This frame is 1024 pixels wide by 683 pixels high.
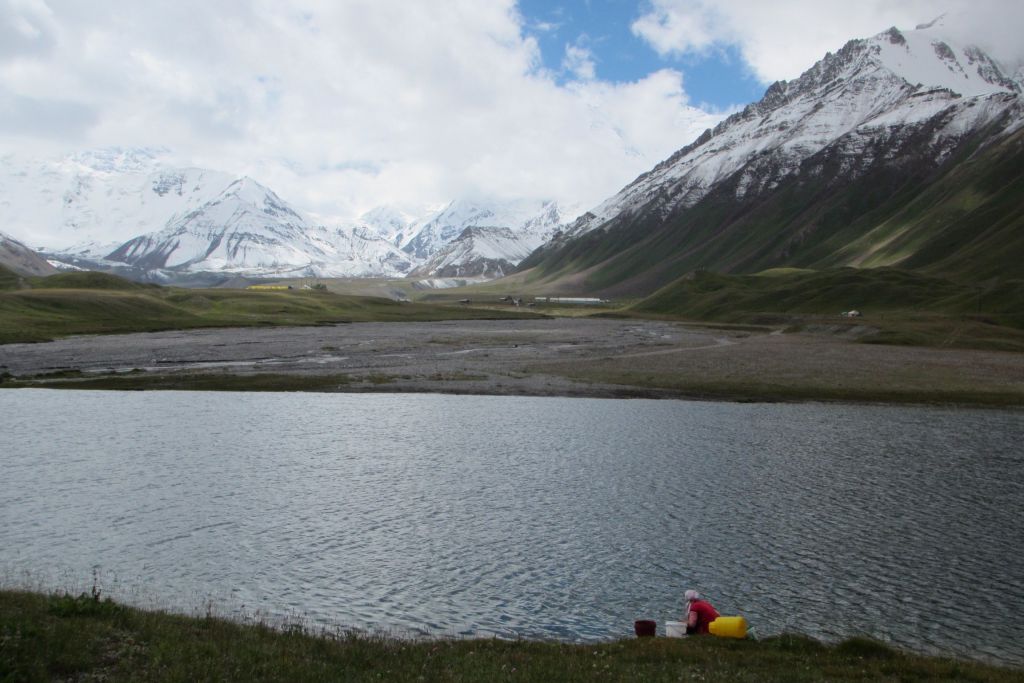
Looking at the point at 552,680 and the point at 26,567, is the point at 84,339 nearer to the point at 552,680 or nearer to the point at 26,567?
the point at 26,567

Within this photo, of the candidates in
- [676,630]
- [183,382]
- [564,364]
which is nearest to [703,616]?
[676,630]

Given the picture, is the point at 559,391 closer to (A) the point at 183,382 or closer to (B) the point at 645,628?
(A) the point at 183,382

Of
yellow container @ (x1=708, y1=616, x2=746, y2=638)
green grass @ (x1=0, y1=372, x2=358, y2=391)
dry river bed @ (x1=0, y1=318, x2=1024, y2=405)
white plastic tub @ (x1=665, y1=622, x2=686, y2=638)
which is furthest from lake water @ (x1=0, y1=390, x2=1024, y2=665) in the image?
dry river bed @ (x1=0, y1=318, x2=1024, y2=405)

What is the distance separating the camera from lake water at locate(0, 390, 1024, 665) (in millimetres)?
28531

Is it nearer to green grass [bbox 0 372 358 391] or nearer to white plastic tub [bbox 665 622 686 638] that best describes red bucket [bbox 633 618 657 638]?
white plastic tub [bbox 665 622 686 638]

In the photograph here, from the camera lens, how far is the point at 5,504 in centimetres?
3866

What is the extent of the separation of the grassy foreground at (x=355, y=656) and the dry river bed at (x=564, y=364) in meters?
59.8

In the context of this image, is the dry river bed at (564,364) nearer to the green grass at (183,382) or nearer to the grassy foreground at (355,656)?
the green grass at (183,382)

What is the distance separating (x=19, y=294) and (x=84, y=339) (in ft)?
196

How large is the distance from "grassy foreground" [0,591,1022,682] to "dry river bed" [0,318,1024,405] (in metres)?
59.8

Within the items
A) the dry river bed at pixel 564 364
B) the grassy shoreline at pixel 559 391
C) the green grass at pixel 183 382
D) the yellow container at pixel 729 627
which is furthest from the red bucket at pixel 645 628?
the green grass at pixel 183 382

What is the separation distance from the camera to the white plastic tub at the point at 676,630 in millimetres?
24959

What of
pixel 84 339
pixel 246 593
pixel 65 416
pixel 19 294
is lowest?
pixel 246 593

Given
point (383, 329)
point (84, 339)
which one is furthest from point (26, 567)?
point (383, 329)
